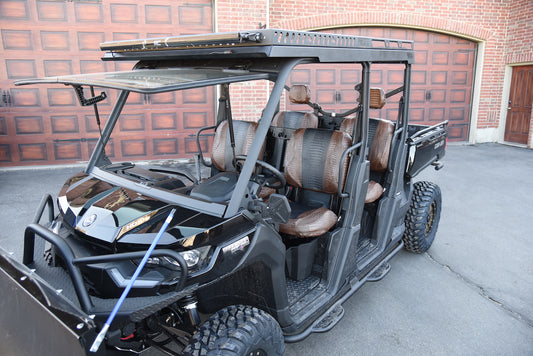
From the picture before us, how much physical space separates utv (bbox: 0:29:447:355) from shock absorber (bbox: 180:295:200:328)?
10mm

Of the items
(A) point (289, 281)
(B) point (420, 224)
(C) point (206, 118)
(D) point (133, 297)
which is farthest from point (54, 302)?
(C) point (206, 118)

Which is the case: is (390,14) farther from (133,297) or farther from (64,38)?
(133,297)

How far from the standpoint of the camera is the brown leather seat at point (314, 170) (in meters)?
2.85

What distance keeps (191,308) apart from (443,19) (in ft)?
31.2

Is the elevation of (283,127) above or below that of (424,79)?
below

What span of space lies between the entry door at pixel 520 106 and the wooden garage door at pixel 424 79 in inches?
44.1

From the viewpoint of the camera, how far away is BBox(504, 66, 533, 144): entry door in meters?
10.1

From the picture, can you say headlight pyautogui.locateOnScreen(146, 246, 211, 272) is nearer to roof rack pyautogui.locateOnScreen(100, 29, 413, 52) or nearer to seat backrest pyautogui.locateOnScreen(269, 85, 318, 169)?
roof rack pyautogui.locateOnScreen(100, 29, 413, 52)

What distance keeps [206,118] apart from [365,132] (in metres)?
5.71

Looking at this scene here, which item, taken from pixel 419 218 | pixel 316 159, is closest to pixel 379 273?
pixel 419 218

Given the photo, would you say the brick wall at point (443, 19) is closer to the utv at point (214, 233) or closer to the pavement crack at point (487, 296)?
the utv at point (214, 233)

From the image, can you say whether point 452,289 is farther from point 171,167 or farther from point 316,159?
point 171,167

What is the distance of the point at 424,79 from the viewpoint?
977 cm

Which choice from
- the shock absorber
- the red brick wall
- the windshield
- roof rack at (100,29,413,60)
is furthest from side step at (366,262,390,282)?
the red brick wall
